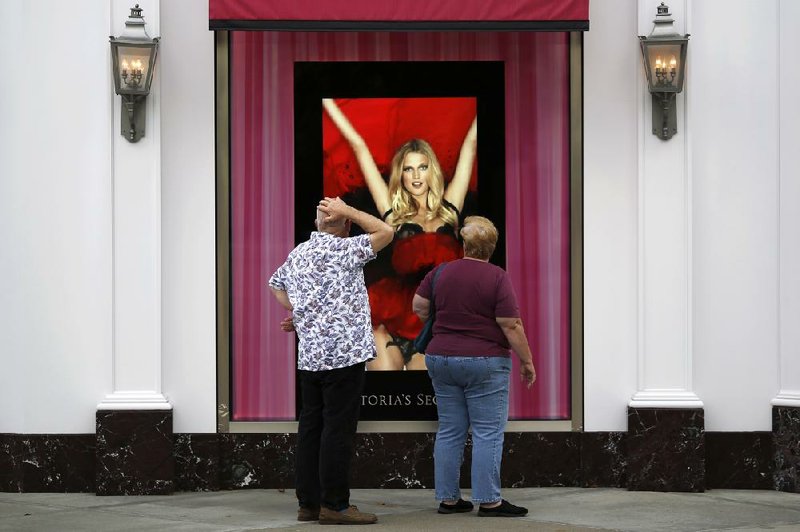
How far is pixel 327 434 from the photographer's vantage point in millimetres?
7934

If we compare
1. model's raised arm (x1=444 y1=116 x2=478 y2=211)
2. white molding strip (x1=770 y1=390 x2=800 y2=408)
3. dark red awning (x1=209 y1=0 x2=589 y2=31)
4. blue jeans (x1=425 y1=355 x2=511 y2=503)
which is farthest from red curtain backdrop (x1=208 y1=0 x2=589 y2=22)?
white molding strip (x1=770 y1=390 x2=800 y2=408)

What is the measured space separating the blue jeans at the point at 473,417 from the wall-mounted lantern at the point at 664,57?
2219 mm

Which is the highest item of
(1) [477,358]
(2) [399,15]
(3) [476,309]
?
(2) [399,15]

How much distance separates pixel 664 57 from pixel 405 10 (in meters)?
1.73

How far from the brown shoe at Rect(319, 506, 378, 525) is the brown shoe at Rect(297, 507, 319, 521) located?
12cm

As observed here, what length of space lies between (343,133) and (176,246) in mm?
1360

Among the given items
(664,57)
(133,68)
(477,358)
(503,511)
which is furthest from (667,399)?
(133,68)

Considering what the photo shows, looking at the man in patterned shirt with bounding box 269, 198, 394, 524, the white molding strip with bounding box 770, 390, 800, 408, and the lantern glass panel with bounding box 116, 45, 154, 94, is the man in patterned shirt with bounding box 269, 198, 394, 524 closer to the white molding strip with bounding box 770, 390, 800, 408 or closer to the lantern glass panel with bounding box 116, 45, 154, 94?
the lantern glass panel with bounding box 116, 45, 154, 94

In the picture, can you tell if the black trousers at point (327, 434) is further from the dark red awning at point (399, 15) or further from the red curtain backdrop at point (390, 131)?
the dark red awning at point (399, 15)

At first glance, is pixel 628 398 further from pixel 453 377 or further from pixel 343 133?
pixel 343 133

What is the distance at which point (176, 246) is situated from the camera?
368 inches

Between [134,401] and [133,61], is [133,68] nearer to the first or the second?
[133,61]

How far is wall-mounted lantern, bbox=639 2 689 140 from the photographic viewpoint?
9078 mm

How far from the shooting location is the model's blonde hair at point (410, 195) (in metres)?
9.50
